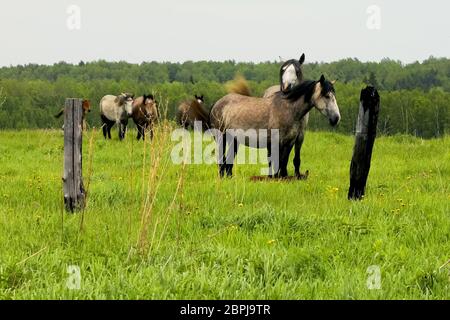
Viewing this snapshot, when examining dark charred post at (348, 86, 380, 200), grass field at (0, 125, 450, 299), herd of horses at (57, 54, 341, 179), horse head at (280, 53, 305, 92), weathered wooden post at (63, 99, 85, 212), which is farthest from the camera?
horse head at (280, 53, 305, 92)

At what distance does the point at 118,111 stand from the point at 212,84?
294ft

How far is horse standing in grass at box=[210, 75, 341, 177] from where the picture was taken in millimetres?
10758

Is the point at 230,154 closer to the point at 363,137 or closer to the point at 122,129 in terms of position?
the point at 363,137

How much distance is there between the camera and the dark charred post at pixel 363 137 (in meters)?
8.78

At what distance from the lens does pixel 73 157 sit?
805cm

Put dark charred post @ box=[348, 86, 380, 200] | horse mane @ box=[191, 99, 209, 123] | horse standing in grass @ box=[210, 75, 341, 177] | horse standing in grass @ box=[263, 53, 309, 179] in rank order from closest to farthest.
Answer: dark charred post @ box=[348, 86, 380, 200], horse standing in grass @ box=[210, 75, 341, 177], horse standing in grass @ box=[263, 53, 309, 179], horse mane @ box=[191, 99, 209, 123]

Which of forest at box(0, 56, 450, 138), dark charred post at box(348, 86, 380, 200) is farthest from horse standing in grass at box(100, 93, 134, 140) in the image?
forest at box(0, 56, 450, 138)

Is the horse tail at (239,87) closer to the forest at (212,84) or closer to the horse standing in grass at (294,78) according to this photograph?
the horse standing in grass at (294,78)

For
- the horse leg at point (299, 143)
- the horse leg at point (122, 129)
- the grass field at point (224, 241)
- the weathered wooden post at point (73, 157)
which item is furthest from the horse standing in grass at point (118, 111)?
the weathered wooden post at point (73, 157)

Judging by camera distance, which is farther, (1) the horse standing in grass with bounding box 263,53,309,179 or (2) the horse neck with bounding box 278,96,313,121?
(1) the horse standing in grass with bounding box 263,53,309,179

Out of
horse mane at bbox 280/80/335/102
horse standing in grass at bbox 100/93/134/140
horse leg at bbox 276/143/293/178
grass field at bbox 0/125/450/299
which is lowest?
grass field at bbox 0/125/450/299

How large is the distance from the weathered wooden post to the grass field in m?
0.29

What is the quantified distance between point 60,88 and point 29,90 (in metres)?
6.98

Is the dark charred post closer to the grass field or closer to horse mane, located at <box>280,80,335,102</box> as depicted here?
the grass field
